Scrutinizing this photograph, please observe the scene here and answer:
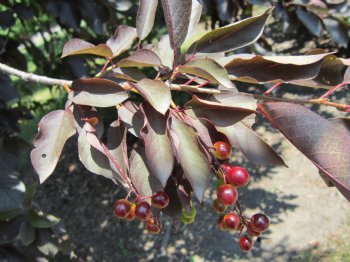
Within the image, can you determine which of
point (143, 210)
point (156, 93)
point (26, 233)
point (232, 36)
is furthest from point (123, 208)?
point (26, 233)

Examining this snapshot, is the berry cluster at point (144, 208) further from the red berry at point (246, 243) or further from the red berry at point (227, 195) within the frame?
the red berry at point (246, 243)

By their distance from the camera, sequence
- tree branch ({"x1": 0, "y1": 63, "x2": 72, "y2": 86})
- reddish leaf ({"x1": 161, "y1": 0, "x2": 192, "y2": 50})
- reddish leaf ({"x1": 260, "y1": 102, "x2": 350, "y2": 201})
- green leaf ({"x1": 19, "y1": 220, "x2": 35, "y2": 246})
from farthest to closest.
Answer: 1. green leaf ({"x1": 19, "y1": 220, "x2": 35, "y2": 246})
2. tree branch ({"x1": 0, "y1": 63, "x2": 72, "y2": 86})
3. reddish leaf ({"x1": 161, "y1": 0, "x2": 192, "y2": 50})
4. reddish leaf ({"x1": 260, "y1": 102, "x2": 350, "y2": 201})

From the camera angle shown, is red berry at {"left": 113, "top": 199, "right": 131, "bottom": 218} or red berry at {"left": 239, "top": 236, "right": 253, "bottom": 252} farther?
red berry at {"left": 239, "top": 236, "right": 253, "bottom": 252}

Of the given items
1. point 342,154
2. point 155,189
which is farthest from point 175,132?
point 342,154

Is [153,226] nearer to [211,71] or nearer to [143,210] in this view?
[143,210]

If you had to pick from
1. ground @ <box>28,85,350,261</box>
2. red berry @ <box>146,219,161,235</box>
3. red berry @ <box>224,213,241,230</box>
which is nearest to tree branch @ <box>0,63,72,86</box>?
red berry @ <box>146,219,161,235</box>

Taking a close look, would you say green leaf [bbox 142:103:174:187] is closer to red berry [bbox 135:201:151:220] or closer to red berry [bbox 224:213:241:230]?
red berry [bbox 135:201:151:220]
